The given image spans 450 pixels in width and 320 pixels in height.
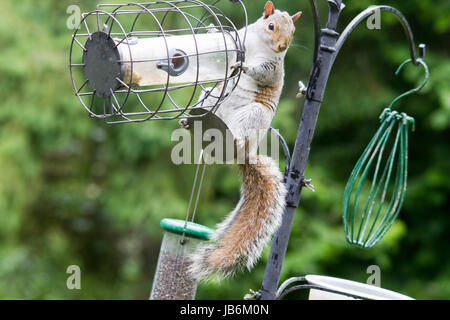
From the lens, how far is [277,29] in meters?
1.32

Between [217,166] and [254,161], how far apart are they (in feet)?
6.78

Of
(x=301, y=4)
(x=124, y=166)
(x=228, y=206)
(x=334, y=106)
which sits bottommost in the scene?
(x=228, y=206)

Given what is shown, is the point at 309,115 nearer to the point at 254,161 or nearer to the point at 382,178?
the point at 254,161

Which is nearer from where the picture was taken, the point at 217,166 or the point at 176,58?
the point at 176,58

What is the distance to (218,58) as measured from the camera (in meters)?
1.44

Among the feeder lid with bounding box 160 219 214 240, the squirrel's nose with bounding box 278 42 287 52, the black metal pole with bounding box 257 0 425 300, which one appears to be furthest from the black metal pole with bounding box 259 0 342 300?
the feeder lid with bounding box 160 219 214 240

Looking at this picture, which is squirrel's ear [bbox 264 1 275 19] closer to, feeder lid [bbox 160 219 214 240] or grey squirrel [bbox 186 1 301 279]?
grey squirrel [bbox 186 1 301 279]

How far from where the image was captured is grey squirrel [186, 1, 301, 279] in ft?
4.36

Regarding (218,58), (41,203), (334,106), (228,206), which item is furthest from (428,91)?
(41,203)

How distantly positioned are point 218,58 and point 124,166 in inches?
91.6

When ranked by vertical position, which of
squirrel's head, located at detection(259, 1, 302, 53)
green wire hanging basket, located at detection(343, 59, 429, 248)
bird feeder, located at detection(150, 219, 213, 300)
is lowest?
bird feeder, located at detection(150, 219, 213, 300)

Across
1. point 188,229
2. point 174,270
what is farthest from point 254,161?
point 174,270

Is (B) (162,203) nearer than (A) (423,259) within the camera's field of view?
Yes
